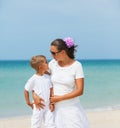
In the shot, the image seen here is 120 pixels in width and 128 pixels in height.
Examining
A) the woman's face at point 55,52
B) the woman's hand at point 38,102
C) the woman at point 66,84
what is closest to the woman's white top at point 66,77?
the woman at point 66,84

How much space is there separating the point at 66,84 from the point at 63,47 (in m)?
0.30

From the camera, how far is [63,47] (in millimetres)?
4125

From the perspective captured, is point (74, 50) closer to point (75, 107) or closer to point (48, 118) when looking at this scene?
point (75, 107)

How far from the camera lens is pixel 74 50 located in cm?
418

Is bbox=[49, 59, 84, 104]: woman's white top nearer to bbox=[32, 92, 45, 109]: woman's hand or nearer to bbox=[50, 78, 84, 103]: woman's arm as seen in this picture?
bbox=[50, 78, 84, 103]: woman's arm

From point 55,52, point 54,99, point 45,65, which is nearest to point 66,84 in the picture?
point 54,99

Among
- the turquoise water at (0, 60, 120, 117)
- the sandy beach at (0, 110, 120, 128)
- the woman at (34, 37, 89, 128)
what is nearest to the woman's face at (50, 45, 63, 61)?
the woman at (34, 37, 89, 128)

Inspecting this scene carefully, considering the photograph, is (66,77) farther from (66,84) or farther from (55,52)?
(55,52)

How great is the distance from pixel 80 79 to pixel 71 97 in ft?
0.53

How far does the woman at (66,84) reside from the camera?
13.5 feet

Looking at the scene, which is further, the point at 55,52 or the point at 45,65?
the point at 45,65

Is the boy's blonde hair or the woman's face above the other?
the woman's face

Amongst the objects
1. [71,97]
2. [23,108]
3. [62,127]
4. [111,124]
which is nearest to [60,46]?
[71,97]

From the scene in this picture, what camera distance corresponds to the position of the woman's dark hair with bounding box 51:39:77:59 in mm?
4121
